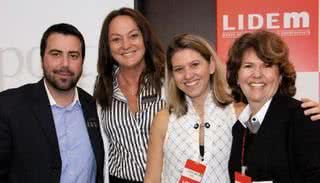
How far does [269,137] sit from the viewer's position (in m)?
1.69

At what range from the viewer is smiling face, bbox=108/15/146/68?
257 cm

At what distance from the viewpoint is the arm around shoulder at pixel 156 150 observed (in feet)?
7.23

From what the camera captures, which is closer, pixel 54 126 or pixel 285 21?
pixel 54 126

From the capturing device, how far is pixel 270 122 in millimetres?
1720

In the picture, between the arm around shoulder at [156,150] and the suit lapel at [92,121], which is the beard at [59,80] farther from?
the arm around shoulder at [156,150]

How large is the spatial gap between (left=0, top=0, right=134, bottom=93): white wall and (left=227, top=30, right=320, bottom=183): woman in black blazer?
6.86 feet

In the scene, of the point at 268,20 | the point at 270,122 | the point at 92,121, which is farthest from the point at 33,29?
the point at 270,122

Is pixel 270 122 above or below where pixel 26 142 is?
above

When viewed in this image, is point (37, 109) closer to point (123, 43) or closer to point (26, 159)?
point (26, 159)

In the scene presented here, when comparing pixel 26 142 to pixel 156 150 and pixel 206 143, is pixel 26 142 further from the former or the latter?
pixel 206 143

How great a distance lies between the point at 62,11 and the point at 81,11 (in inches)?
7.7

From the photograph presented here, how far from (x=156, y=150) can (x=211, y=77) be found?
51cm

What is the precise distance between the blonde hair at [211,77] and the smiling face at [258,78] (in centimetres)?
37

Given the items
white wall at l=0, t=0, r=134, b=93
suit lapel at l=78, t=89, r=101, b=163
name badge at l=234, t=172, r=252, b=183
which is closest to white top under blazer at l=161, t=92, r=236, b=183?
name badge at l=234, t=172, r=252, b=183
